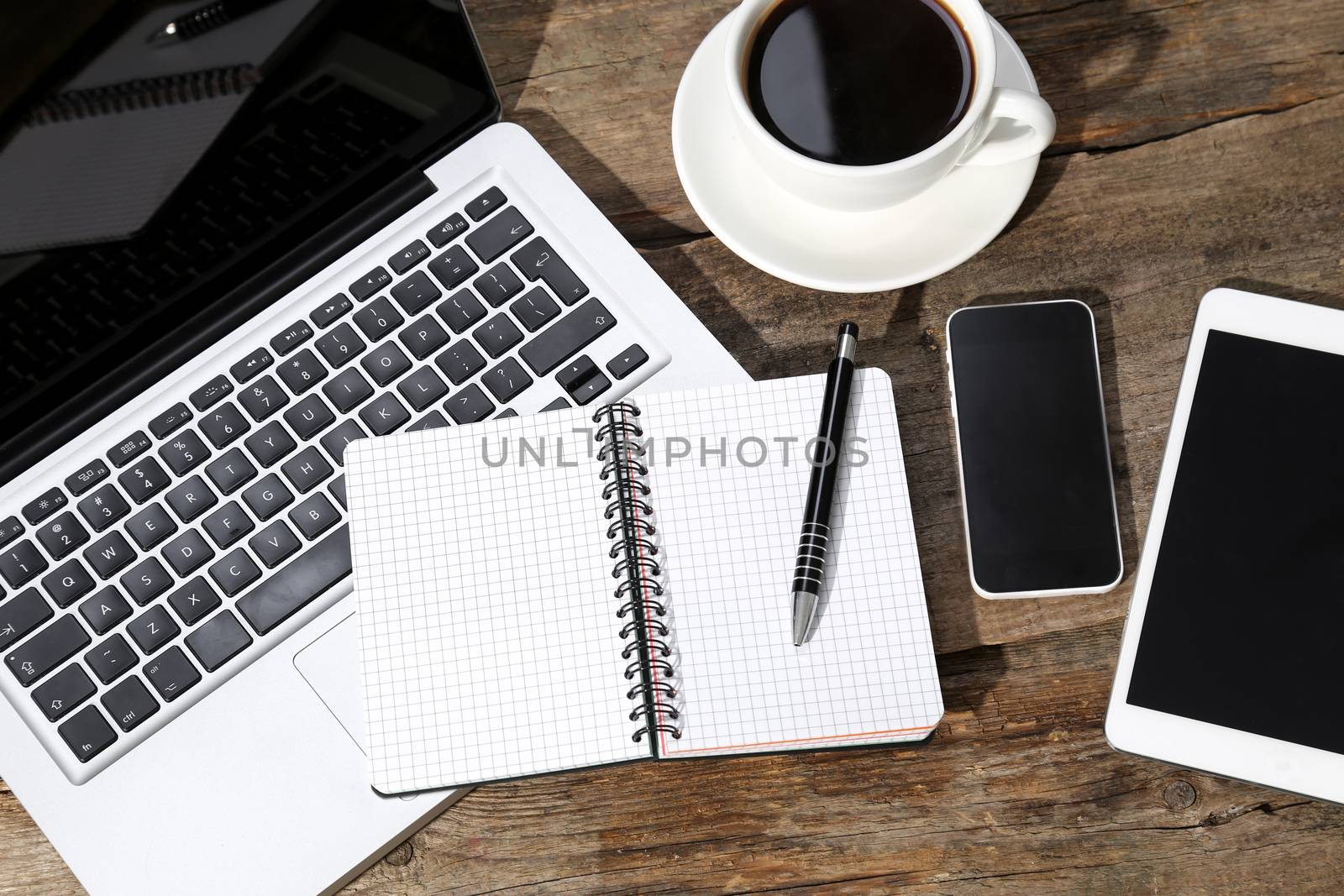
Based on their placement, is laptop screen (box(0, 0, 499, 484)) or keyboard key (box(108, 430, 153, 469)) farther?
keyboard key (box(108, 430, 153, 469))

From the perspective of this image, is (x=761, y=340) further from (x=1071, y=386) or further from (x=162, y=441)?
(x=162, y=441)

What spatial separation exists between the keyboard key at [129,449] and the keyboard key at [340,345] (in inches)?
5.6

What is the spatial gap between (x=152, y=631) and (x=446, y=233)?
1.17ft

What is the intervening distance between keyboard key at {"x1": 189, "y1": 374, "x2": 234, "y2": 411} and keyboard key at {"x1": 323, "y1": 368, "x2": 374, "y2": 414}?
0.08m

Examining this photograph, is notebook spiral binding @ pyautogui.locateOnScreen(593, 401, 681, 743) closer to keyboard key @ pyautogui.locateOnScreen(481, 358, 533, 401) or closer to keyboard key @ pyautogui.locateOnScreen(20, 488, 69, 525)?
keyboard key @ pyautogui.locateOnScreen(481, 358, 533, 401)

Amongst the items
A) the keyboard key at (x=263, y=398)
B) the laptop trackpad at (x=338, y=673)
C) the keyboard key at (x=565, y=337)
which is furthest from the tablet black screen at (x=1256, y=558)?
the keyboard key at (x=263, y=398)

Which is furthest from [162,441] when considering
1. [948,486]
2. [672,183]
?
[948,486]

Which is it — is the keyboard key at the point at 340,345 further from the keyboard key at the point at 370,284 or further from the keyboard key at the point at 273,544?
the keyboard key at the point at 273,544

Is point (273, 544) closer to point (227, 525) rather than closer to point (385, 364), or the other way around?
point (227, 525)

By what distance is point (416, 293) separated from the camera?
745mm

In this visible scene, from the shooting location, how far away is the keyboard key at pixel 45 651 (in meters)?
0.68

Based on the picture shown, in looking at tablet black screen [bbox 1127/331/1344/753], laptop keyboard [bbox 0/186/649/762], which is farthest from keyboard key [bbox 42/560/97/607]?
tablet black screen [bbox 1127/331/1344/753]

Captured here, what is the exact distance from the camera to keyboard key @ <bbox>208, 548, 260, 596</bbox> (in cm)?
69

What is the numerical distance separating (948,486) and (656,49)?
0.46 m
